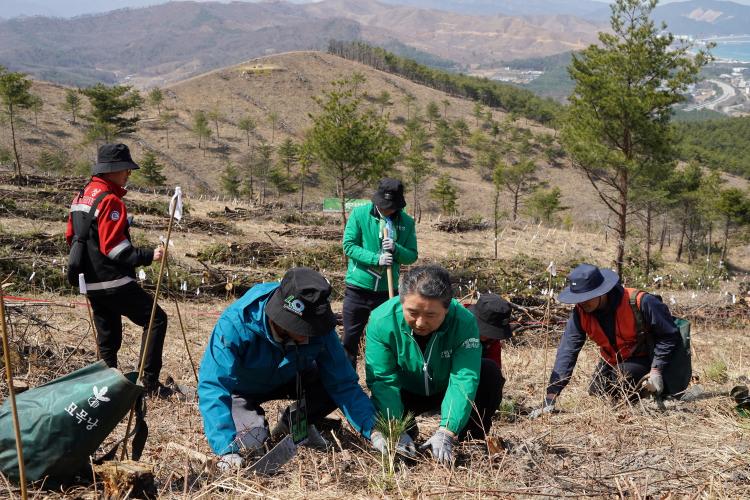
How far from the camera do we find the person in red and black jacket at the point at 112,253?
372cm

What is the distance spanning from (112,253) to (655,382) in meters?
3.73

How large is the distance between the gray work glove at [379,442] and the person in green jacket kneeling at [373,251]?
5.87 ft

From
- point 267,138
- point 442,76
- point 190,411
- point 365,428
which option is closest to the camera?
point 365,428

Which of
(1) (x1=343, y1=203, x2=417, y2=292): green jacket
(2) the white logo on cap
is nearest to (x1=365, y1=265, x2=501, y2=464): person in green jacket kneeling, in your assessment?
(2) the white logo on cap

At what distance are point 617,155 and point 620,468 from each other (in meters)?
13.6

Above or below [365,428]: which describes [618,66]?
above

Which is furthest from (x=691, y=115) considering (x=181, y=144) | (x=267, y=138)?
(x=181, y=144)

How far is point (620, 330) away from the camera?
392 centimetres

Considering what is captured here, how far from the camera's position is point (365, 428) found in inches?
108

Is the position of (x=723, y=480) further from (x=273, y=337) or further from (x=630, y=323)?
(x=273, y=337)

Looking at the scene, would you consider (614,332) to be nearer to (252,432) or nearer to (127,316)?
(252,432)

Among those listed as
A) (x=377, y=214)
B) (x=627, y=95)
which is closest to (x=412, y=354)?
(x=377, y=214)

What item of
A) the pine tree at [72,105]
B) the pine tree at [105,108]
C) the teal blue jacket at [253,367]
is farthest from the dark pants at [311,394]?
the pine tree at [72,105]

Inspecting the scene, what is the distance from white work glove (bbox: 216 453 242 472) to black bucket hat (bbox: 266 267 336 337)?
0.59 meters
